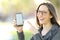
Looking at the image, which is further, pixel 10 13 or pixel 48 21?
pixel 10 13

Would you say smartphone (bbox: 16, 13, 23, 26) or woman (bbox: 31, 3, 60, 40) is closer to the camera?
woman (bbox: 31, 3, 60, 40)

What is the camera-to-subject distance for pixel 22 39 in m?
1.57

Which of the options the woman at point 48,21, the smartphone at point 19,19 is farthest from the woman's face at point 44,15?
the smartphone at point 19,19

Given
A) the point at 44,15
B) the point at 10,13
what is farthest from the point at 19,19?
the point at 44,15

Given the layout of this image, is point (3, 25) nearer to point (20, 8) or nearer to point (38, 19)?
point (20, 8)

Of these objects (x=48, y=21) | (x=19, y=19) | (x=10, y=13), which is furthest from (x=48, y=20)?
(x=10, y=13)

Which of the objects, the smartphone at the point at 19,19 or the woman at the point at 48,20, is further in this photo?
the smartphone at the point at 19,19

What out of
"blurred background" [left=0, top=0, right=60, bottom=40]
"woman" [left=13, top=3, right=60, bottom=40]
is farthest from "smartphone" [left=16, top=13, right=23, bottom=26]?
"woman" [left=13, top=3, right=60, bottom=40]

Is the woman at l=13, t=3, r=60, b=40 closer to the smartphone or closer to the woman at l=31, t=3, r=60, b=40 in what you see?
the woman at l=31, t=3, r=60, b=40

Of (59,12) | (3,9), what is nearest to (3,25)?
(3,9)

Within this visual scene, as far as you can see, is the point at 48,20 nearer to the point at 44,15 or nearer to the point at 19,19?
the point at 44,15

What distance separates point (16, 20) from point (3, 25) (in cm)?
15

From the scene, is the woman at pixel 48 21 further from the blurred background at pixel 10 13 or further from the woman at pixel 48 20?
the blurred background at pixel 10 13

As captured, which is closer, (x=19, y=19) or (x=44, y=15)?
(x=44, y=15)
